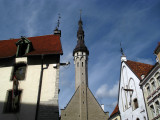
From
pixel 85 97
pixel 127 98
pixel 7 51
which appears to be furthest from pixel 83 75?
pixel 7 51

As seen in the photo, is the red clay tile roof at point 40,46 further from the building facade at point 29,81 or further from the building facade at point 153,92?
the building facade at point 153,92

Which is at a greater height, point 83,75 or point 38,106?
point 83,75

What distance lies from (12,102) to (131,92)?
12.4 meters

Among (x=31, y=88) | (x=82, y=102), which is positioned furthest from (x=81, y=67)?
(x=31, y=88)

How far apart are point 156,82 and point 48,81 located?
9.08 m

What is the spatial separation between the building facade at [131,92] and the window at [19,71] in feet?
35.9

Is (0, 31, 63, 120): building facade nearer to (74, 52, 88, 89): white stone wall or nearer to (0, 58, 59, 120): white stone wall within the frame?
(0, 58, 59, 120): white stone wall

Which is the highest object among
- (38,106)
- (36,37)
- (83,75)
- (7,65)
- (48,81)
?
(83,75)

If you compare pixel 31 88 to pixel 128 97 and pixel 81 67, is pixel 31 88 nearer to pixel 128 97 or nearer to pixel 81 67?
pixel 128 97

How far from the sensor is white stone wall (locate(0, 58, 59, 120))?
11750 millimetres

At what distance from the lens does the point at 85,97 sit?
3847 cm

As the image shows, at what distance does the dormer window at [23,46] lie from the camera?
14234mm

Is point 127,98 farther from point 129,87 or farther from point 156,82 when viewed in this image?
point 156,82

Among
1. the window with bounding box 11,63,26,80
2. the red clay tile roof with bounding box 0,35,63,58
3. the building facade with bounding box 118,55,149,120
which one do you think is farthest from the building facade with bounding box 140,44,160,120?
the window with bounding box 11,63,26,80
